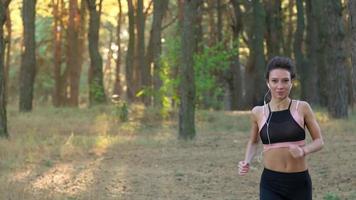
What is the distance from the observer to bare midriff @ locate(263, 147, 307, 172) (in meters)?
5.21

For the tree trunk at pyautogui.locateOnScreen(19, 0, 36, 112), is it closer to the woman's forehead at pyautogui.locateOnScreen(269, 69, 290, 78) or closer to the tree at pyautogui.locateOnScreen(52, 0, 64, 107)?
the tree at pyautogui.locateOnScreen(52, 0, 64, 107)

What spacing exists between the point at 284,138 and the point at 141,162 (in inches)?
381

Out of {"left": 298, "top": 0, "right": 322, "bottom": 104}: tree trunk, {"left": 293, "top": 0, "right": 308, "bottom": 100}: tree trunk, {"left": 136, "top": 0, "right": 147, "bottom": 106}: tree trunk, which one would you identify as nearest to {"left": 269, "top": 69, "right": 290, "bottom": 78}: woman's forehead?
{"left": 298, "top": 0, "right": 322, "bottom": 104}: tree trunk

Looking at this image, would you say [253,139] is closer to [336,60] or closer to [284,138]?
[284,138]

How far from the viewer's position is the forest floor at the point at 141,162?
10898 millimetres

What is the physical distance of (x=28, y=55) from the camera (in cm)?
2742

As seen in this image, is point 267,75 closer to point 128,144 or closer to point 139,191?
point 139,191

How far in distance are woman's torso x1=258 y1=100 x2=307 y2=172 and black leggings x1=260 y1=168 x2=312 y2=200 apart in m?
0.05

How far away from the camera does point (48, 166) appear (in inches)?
538

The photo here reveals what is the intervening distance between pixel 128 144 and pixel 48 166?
→ 14.1 feet

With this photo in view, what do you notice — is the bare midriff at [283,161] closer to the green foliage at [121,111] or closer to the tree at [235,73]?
the green foliage at [121,111]

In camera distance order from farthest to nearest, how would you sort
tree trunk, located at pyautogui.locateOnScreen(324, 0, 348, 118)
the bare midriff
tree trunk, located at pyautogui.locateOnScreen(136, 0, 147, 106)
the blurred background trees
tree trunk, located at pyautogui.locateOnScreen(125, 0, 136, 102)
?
tree trunk, located at pyautogui.locateOnScreen(125, 0, 136, 102)
tree trunk, located at pyautogui.locateOnScreen(136, 0, 147, 106)
the blurred background trees
tree trunk, located at pyautogui.locateOnScreen(324, 0, 348, 118)
the bare midriff

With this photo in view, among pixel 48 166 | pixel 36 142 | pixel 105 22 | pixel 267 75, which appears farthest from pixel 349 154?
pixel 105 22

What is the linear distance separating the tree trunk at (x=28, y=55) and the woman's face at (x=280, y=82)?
22463mm
